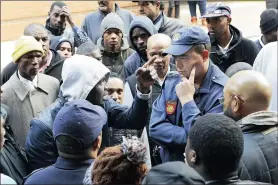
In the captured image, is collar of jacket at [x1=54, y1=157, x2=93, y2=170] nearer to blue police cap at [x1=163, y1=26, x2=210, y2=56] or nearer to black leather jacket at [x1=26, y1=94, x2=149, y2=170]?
black leather jacket at [x1=26, y1=94, x2=149, y2=170]

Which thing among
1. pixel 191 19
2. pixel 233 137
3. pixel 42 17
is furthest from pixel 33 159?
pixel 42 17

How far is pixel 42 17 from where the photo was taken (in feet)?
40.0

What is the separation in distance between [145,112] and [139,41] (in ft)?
5.92

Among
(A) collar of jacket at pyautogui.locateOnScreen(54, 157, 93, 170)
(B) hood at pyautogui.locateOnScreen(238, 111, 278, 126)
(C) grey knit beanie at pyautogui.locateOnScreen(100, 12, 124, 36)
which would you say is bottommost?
(A) collar of jacket at pyautogui.locateOnScreen(54, 157, 93, 170)

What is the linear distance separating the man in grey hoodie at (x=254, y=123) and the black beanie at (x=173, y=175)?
822mm

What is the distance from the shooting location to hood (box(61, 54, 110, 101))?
4172mm

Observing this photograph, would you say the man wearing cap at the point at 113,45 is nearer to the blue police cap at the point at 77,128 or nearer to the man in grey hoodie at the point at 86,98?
the man in grey hoodie at the point at 86,98

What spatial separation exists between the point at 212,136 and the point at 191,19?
790 centimetres

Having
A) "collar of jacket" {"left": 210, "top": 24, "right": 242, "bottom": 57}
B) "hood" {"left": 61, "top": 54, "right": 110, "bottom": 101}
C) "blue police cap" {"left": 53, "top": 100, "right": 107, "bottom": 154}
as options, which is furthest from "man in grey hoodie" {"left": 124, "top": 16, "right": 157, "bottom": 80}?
"blue police cap" {"left": 53, "top": 100, "right": 107, "bottom": 154}

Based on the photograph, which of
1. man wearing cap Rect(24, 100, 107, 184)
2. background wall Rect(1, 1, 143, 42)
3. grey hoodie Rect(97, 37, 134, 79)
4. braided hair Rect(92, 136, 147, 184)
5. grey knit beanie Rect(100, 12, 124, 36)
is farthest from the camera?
background wall Rect(1, 1, 143, 42)

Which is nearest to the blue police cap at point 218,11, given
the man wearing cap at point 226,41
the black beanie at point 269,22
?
the man wearing cap at point 226,41

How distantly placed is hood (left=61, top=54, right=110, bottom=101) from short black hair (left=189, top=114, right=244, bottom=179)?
1206 millimetres

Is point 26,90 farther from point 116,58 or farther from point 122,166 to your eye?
point 122,166

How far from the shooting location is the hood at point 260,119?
3668 millimetres
